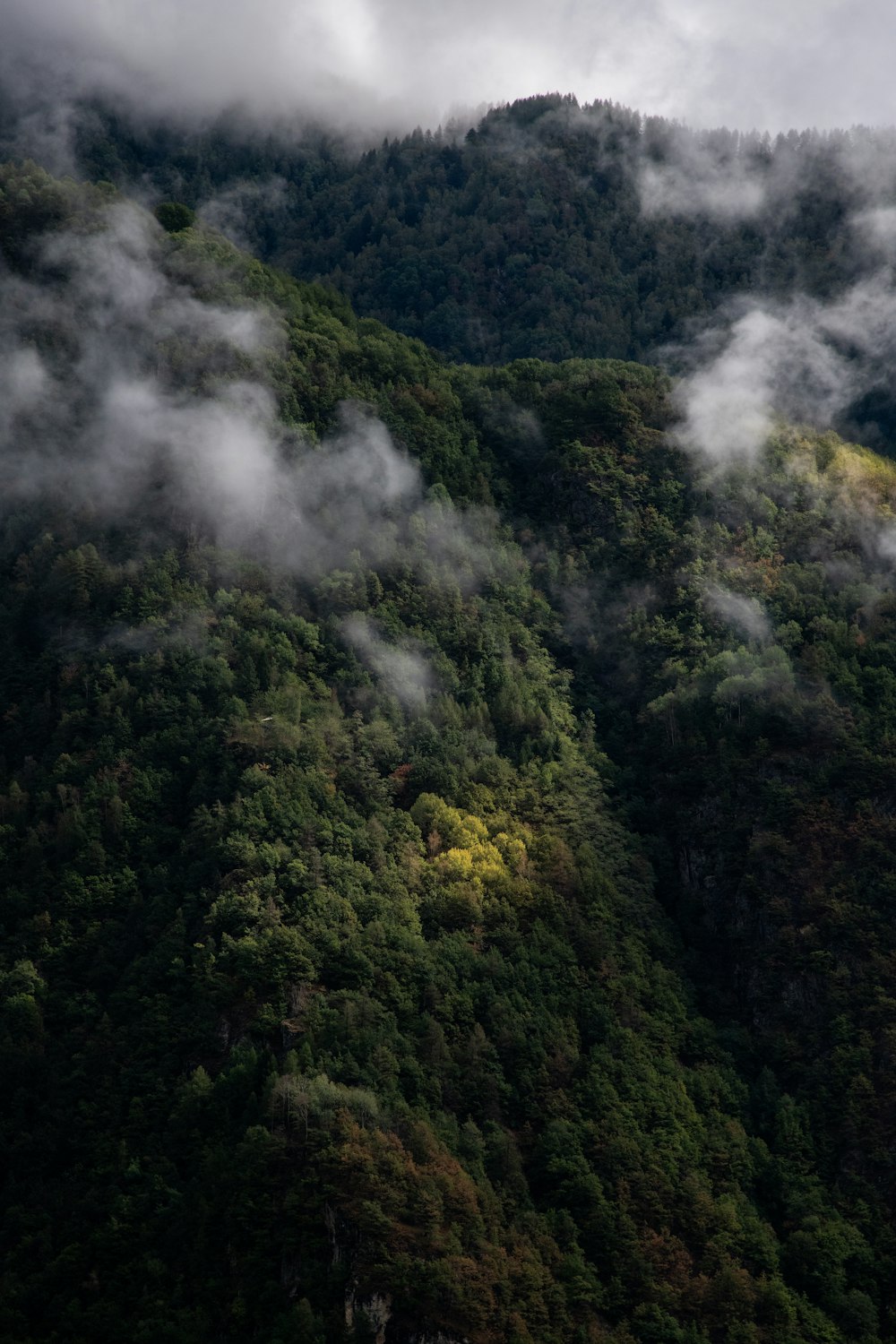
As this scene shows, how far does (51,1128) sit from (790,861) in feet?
234

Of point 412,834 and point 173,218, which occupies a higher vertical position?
point 173,218

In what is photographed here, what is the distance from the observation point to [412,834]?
5551 inches

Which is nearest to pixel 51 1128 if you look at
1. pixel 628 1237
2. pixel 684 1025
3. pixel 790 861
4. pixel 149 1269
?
pixel 149 1269

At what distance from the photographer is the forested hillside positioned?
377 feet

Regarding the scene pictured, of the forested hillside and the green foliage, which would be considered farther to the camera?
the green foliage

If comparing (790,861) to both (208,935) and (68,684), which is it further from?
(68,684)

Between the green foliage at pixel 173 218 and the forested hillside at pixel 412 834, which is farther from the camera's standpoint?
the green foliage at pixel 173 218

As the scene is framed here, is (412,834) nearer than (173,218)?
Yes

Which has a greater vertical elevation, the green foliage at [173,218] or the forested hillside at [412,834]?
the green foliage at [173,218]

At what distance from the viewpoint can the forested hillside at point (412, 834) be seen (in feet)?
377

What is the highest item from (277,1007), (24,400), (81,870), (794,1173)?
(24,400)

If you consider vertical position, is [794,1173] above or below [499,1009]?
below

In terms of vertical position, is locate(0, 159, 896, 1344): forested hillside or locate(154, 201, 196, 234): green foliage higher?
locate(154, 201, 196, 234): green foliage

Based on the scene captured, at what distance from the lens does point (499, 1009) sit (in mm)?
131500
